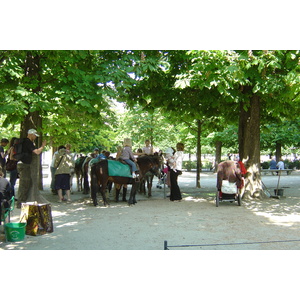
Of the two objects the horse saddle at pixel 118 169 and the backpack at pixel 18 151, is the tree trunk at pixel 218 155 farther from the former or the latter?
the backpack at pixel 18 151

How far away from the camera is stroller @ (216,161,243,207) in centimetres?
1286

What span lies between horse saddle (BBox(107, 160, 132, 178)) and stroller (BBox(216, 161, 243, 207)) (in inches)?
125

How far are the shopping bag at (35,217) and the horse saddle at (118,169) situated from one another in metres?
5.10

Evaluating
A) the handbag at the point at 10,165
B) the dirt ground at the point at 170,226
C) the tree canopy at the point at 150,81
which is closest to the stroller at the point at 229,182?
the dirt ground at the point at 170,226

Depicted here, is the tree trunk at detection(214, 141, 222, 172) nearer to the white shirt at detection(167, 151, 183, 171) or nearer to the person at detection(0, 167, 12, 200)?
the white shirt at detection(167, 151, 183, 171)

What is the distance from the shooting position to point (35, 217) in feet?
26.1

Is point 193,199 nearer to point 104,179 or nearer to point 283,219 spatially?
point 104,179

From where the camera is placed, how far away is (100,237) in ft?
26.7

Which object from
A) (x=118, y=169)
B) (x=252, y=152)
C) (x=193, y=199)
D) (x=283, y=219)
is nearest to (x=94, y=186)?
(x=118, y=169)

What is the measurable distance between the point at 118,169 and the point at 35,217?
538 cm

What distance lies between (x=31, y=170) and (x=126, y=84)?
4107 mm

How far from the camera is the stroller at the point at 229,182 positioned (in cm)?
1286

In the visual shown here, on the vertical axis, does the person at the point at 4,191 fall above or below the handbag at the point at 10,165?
below

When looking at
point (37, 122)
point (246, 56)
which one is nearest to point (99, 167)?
point (37, 122)
